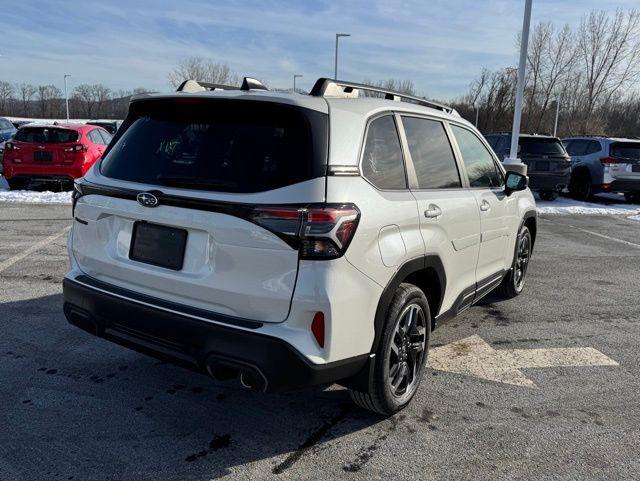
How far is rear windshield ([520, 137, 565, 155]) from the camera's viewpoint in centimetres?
1457

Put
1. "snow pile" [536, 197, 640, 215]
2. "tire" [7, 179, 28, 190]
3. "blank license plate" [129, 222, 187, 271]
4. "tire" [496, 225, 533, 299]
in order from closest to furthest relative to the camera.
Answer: "blank license plate" [129, 222, 187, 271], "tire" [496, 225, 533, 299], "tire" [7, 179, 28, 190], "snow pile" [536, 197, 640, 215]

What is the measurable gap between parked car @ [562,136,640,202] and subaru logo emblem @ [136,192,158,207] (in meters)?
15.0

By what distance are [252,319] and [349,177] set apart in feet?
2.68

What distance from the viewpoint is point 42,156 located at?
39.1 ft

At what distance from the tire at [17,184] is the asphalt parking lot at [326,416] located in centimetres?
853

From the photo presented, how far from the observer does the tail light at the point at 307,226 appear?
2426mm

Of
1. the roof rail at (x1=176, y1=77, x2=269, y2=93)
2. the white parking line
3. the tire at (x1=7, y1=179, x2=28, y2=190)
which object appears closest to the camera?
the roof rail at (x1=176, y1=77, x2=269, y2=93)

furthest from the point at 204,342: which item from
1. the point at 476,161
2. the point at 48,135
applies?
the point at 48,135

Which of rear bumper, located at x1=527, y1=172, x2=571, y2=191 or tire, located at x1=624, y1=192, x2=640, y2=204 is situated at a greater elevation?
rear bumper, located at x1=527, y1=172, x2=571, y2=191

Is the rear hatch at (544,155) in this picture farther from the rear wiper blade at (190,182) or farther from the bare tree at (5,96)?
the bare tree at (5,96)

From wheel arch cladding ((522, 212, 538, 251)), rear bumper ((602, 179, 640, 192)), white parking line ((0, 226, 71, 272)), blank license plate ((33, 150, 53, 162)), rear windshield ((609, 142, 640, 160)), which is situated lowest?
white parking line ((0, 226, 71, 272))

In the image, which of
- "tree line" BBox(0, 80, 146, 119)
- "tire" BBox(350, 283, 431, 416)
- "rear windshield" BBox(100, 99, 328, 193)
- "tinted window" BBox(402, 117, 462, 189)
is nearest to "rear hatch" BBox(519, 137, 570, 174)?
"tinted window" BBox(402, 117, 462, 189)

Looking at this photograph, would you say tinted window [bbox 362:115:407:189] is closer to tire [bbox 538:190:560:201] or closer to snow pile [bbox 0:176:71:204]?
snow pile [bbox 0:176:71:204]

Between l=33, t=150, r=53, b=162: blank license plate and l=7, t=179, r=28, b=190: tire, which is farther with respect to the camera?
l=7, t=179, r=28, b=190: tire
